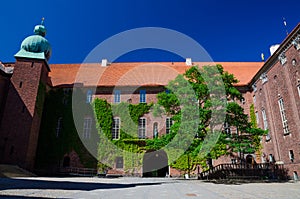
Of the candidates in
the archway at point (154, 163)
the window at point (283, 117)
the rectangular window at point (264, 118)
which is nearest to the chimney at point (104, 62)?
the archway at point (154, 163)

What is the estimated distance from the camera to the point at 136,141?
77.3 feet

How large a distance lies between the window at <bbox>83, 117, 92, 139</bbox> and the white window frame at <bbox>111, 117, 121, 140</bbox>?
2.54 meters

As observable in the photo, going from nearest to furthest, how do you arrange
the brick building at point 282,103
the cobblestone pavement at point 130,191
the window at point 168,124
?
the cobblestone pavement at point 130,191
the brick building at point 282,103
the window at point 168,124

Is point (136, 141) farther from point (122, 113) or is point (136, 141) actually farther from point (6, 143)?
point (6, 143)

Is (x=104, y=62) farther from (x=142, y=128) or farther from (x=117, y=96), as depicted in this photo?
(x=142, y=128)

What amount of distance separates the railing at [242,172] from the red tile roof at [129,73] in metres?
10.7

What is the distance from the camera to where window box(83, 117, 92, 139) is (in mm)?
24128

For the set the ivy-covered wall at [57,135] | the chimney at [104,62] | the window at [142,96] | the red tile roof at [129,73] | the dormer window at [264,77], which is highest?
the chimney at [104,62]

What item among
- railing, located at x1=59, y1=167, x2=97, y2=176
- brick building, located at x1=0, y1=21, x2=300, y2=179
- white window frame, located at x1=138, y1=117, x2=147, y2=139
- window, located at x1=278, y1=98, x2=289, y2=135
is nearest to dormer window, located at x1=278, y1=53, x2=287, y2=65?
brick building, located at x1=0, y1=21, x2=300, y2=179

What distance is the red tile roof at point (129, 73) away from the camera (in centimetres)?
2667

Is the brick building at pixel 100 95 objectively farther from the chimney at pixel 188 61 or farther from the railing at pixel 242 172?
the railing at pixel 242 172

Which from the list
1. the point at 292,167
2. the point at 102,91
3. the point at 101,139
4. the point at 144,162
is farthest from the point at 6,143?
the point at 292,167

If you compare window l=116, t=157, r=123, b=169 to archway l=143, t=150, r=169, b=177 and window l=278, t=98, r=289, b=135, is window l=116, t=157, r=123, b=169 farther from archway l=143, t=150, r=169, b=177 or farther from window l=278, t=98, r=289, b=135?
window l=278, t=98, r=289, b=135

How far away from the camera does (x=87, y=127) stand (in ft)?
80.8
